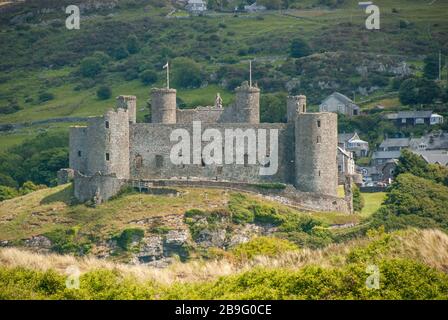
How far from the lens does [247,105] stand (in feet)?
233

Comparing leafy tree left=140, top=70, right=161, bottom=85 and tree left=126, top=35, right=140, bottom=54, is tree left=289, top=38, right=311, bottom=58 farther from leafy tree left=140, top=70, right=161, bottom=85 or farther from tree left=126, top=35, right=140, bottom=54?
tree left=126, top=35, right=140, bottom=54

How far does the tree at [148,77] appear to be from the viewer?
392 feet

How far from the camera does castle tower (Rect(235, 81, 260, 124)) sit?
70.6 metres

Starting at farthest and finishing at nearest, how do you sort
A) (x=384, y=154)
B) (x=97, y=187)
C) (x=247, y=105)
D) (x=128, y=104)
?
1. (x=384, y=154)
2. (x=247, y=105)
3. (x=128, y=104)
4. (x=97, y=187)

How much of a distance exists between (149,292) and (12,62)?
348 ft

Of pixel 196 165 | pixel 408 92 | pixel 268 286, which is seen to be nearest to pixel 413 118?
pixel 408 92

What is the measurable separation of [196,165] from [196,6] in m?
93.2

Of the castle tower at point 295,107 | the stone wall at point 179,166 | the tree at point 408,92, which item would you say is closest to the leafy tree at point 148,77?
the tree at point 408,92

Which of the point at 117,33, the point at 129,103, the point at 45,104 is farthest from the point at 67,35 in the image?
the point at 129,103

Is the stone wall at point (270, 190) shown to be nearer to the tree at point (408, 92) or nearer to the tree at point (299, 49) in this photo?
the tree at point (408, 92)

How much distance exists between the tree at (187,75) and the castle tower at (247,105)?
43.5 meters

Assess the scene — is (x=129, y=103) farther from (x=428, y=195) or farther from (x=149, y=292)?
(x=149, y=292)

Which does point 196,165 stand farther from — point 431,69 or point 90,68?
point 90,68
